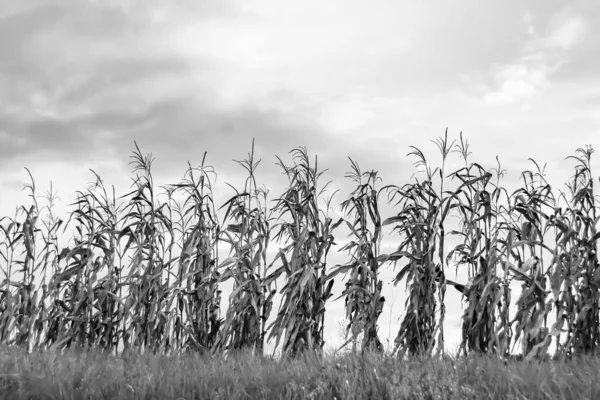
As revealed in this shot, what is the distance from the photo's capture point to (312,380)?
13.2 ft

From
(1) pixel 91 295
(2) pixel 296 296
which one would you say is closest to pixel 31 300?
(1) pixel 91 295

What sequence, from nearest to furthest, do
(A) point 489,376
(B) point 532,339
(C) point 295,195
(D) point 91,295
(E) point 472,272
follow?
1. (A) point 489,376
2. (B) point 532,339
3. (E) point 472,272
4. (C) point 295,195
5. (D) point 91,295

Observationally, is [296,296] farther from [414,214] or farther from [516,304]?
[516,304]

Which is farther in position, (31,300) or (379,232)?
(31,300)

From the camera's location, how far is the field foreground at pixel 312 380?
145 inches

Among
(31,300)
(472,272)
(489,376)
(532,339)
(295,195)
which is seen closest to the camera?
(489,376)

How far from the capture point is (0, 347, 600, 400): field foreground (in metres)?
3.67

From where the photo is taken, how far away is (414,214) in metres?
6.00

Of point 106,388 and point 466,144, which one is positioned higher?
point 466,144

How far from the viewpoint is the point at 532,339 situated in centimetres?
550

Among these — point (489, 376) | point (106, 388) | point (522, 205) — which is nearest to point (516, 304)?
point (522, 205)

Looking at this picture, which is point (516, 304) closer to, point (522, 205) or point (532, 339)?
point (532, 339)

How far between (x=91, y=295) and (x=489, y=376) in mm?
4525

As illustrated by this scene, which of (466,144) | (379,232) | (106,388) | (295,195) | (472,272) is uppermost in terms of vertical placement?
(466,144)
